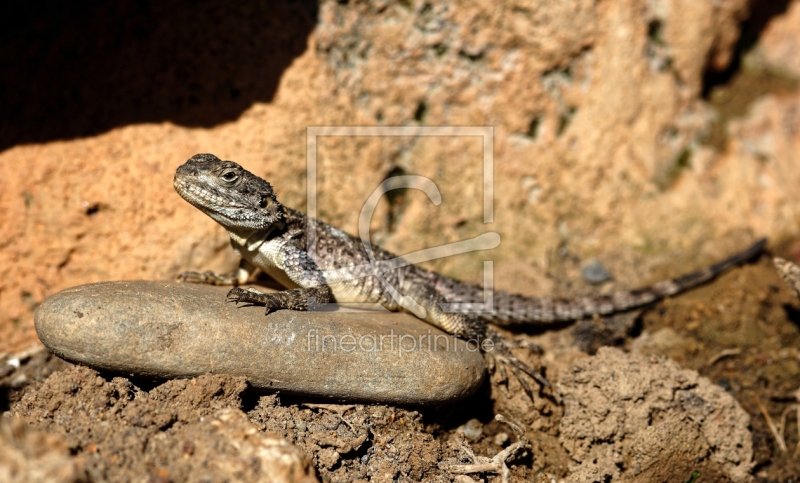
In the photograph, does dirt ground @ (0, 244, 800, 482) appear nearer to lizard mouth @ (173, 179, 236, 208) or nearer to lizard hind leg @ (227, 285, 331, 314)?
lizard hind leg @ (227, 285, 331, 314)

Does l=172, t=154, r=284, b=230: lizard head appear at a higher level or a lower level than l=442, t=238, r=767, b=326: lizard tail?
higher

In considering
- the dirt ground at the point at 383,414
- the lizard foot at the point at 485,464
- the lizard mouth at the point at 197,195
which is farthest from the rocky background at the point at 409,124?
the lizard foot at the point at 485,464

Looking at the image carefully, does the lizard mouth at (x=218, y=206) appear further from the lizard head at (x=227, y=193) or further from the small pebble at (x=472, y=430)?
the small pebble at (x=472, y=430)

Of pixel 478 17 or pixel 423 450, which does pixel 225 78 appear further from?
pixel 423 450

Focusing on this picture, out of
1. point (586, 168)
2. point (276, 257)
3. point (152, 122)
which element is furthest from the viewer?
point (586, 168)

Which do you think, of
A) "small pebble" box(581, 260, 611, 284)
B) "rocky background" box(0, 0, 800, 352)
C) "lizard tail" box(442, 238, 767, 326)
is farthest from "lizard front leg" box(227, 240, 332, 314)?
"small pebble" box(581, 260, 611, 284)

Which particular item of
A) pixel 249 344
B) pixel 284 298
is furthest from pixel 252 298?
pixel 249 344

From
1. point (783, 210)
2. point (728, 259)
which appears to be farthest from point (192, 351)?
point (783, 210)
